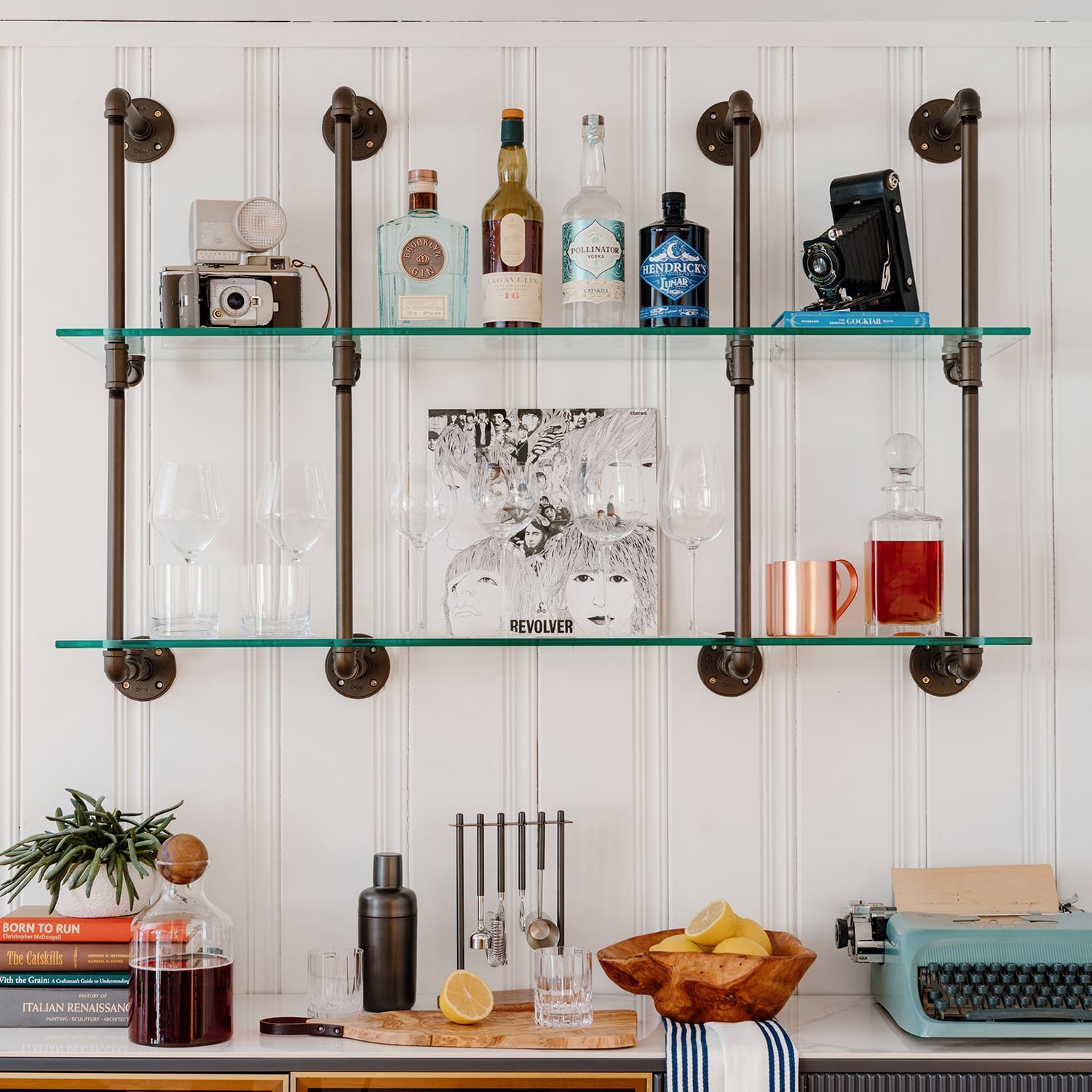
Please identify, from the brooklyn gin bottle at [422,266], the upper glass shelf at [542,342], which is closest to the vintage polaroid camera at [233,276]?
the upper glass shelf at [542,342]

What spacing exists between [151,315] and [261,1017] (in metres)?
1.06

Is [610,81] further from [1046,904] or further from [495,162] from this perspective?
[1046,904]

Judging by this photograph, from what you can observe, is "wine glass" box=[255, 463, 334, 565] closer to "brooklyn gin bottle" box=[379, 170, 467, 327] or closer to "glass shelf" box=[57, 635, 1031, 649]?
"glass shelf" box=[57, 635, 1031, 649]

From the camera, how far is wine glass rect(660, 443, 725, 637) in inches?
60.7

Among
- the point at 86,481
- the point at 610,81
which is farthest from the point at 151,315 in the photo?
the point at 610,81

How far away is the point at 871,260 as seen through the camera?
160 cm

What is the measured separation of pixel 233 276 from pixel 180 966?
3.12ft

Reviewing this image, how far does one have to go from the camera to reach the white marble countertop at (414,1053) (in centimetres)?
139

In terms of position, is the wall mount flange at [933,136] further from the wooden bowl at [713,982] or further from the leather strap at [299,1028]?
the leather strap at [299,1028]

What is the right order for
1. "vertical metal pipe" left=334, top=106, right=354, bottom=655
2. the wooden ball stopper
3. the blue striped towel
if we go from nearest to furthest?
the blue striped towel, the wooden ball stopper, "vertical metal pipe" left=334, top=106, right=354, bottom=655

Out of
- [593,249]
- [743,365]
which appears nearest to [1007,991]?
[743,365]

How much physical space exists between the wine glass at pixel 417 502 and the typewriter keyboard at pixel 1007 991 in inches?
33.2

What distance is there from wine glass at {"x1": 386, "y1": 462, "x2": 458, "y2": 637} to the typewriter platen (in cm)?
81

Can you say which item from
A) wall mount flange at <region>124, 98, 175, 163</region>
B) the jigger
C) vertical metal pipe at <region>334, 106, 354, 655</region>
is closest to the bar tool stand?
the jigger
